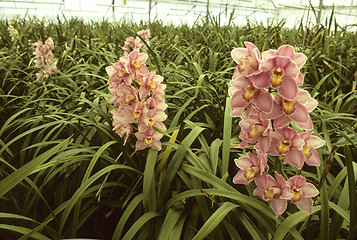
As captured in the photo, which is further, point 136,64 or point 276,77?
point 136,64

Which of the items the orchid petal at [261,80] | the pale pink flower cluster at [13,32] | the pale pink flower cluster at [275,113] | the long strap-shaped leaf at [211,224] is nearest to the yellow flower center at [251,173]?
the pale pink flower cluster at [275,113]

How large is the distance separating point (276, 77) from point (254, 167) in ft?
0.77

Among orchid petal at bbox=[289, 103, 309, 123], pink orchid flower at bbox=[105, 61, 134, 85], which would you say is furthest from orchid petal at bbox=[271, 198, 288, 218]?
pink orchid flower at bbox=[105, 61, 134, 85]

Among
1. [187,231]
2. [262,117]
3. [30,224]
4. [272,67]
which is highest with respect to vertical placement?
[272,67]

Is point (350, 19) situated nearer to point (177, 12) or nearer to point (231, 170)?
point (177, 12)

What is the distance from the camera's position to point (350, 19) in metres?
21.1

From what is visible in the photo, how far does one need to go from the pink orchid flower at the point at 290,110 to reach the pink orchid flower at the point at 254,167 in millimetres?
101

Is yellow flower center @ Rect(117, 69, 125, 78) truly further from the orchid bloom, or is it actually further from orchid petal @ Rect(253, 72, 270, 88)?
orchid petal @ Rect(253, 72, 270, 88)

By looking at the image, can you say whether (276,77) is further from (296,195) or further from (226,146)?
(226,146)

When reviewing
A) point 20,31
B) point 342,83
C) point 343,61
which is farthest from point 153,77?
point 20,31

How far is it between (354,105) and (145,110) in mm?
1272

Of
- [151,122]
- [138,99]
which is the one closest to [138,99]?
[138,99]

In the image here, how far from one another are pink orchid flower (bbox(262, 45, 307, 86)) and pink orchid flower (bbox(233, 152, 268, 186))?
20cm

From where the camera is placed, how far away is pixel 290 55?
2.26ft
